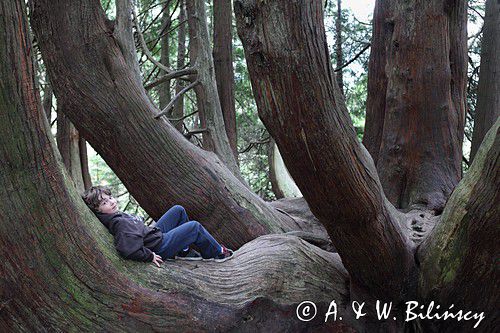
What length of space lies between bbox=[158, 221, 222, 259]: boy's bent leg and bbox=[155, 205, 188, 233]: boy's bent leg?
0.38m

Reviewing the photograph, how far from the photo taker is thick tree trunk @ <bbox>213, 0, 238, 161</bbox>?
785 centimetres

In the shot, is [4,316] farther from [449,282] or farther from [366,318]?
[449,282]

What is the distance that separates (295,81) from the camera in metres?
3.00

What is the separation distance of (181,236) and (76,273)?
3.71 feet

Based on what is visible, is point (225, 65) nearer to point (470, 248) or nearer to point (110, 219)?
point (110, 219)

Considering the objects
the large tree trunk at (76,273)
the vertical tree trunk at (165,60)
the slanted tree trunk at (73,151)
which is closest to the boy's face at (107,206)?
the large tree trunk at (76,273)

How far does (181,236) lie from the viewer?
173 inches

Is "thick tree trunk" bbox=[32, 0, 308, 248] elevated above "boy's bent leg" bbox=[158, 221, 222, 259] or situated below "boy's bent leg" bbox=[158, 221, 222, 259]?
above

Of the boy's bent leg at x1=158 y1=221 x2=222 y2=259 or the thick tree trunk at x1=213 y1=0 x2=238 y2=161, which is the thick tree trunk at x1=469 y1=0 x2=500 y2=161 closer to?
the thick tree trunk at x1=213 y1=0 x2=238 y2=161

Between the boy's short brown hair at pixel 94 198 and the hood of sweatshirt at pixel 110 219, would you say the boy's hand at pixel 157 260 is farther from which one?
the boy's short brown hair at pixel 94 198

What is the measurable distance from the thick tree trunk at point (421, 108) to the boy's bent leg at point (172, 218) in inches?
97.5

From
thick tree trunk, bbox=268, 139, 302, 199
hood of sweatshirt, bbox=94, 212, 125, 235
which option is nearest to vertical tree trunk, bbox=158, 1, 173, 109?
thick tree trunk, bbox=268, 139, 302, 199

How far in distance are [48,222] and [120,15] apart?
2821mm

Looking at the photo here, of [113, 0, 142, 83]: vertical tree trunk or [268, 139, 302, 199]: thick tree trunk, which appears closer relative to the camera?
[113, 0, 142, 83]: vertical tree trunk
